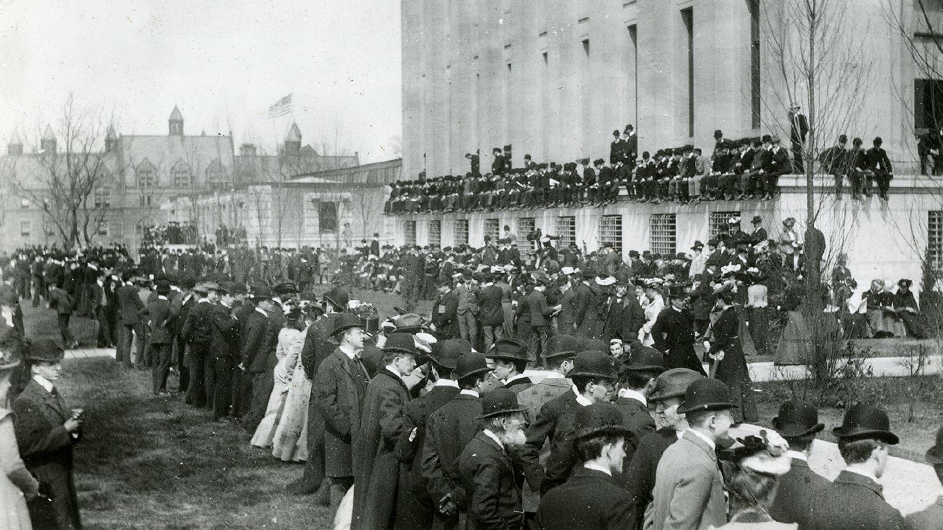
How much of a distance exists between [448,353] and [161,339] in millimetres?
10442

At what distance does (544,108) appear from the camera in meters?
42.8

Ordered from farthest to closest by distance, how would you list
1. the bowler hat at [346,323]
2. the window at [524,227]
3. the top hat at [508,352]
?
the window at [524,227] → the bowler hat at [346,323] → the top hat at [508,352]

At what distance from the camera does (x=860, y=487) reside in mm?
4758

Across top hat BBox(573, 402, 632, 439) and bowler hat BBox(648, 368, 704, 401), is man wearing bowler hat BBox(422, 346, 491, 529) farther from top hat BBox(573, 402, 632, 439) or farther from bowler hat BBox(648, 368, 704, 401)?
top hat BBox(573, 402, 632, 439)

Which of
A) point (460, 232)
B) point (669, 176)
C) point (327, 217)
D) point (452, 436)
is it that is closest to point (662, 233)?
point (669, 176)

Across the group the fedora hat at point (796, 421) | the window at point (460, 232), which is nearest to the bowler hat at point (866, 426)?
the fedora hat at point (796, 421)

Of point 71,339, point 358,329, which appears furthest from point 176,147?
point 358,329

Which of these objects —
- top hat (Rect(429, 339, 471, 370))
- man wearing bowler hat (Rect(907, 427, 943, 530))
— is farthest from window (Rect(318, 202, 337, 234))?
man wearing bowler hat (Rect(907, 427, 943, 530))

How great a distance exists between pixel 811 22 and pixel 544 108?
89.1ft

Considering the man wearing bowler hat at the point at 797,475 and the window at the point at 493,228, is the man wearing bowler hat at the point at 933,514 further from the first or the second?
the window at the point at 493,228

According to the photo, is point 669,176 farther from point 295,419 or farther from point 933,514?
point 933,514

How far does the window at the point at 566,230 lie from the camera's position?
112 ft

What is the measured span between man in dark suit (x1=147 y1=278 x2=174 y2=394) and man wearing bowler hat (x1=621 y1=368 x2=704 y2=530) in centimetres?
1192

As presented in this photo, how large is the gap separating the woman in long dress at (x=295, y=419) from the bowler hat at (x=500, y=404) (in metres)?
5.57
